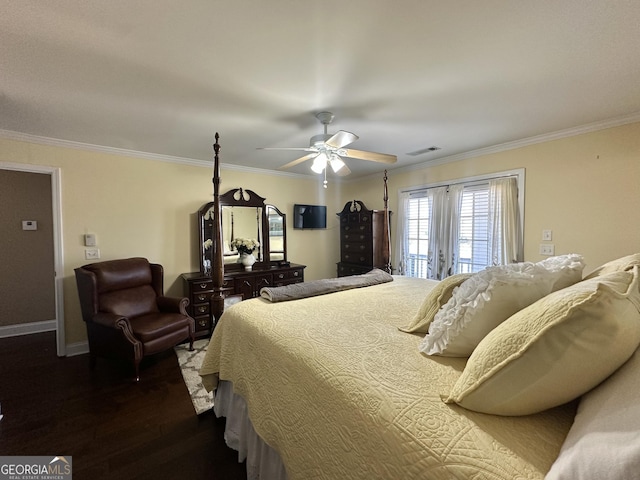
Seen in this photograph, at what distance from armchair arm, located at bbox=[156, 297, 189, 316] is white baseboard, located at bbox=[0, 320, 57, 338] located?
2.02m

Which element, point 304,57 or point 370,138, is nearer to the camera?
point 304,57

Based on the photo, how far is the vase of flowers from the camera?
3.95 metres

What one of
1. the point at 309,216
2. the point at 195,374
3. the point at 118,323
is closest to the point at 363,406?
the point at 195,374

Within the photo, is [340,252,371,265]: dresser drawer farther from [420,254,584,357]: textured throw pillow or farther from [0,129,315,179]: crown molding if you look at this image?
[420,254,584,357]: textured throw pillow

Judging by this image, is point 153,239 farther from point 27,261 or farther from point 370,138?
point 370,138

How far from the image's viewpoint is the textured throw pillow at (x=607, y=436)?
0.47m

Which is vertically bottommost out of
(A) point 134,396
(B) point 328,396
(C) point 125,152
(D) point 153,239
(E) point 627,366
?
(A) point 134,396

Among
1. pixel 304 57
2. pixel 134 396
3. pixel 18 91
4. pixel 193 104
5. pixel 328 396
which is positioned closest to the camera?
pixel 328 396

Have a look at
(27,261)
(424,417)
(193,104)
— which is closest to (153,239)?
(27,261)

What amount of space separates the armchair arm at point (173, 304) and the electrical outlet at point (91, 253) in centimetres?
88

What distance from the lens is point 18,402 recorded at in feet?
7.14

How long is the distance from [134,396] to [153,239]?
190cm

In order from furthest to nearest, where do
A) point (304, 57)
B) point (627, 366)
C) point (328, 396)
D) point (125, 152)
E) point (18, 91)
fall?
point (125, 152) → point (18, 91) → point (304, 57) → point (328, 396) → point (627, 366)

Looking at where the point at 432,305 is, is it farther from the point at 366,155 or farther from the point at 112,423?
the point at 112,423
